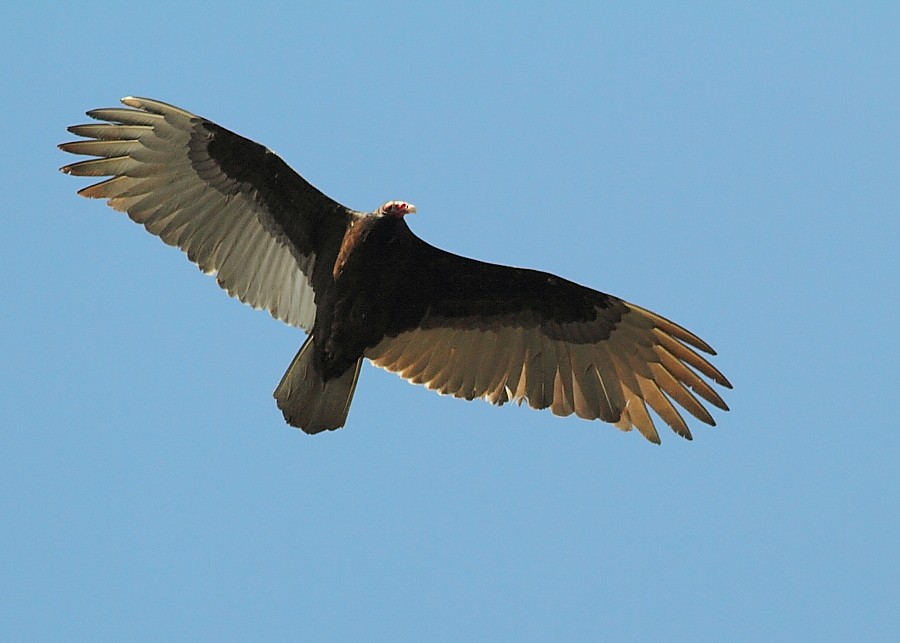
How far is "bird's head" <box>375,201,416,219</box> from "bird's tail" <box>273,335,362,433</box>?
0.82 meters

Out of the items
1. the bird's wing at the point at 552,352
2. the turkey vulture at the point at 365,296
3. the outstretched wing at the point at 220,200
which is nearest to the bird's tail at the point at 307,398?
the turkey vulture at the point at 365,296

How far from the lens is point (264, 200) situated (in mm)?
7664

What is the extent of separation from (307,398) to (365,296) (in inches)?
24.7

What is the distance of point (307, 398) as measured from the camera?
7512mm

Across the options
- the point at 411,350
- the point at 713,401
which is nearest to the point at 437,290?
the point at 411,350

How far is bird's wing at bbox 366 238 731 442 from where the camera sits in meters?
7.94

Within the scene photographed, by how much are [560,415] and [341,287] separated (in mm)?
1532

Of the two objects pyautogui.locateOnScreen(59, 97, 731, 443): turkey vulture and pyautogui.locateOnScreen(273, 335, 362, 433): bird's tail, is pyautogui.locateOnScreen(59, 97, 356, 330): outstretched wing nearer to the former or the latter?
pyautogui.locateOnScreen(59, 97, 731, 443): turkey vulture

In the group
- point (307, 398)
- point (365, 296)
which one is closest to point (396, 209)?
point (365, 296)

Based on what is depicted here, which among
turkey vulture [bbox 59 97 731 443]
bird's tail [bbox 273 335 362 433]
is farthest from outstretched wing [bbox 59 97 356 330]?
bird's tail [bbox 273 335 362 433]

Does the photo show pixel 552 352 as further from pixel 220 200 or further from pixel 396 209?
pixel 220 200

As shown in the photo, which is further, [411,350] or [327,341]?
[411,350]

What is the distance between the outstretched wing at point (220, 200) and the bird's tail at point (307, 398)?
0.23 metres

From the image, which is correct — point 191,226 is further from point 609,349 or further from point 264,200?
point 609,349
